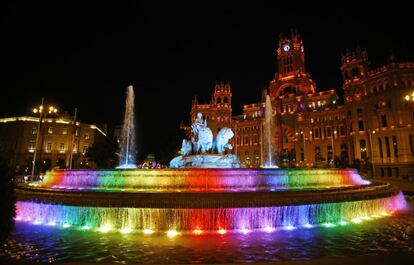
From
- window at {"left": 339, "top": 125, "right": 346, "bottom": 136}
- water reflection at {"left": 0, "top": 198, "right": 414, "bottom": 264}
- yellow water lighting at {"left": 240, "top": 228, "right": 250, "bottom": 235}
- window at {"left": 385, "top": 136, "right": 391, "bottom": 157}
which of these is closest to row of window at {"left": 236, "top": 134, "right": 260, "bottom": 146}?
window at {"left": 339, "top": 125, "right": 346, "bottom": 136}

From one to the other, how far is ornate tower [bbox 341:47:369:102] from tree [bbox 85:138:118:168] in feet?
192

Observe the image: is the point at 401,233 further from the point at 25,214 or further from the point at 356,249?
the point at 25,214

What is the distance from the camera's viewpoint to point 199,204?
11242 millimetres

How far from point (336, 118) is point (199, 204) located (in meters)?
78.7

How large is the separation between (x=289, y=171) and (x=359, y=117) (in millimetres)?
59655

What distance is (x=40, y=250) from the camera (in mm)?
8492

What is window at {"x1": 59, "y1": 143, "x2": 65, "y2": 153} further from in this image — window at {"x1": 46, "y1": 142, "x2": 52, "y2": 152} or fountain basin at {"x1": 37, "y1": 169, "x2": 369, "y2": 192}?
fountain basin at {"x1": 37, "y1": 169, "x2": 369, "y2": 192}

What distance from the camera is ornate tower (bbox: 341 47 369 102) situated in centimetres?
6831

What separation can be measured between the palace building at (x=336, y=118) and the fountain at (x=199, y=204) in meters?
23.2

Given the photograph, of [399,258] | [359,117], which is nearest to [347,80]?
[359,117]

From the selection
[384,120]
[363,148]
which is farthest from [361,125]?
[384,120]

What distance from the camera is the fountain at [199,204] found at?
11305mm

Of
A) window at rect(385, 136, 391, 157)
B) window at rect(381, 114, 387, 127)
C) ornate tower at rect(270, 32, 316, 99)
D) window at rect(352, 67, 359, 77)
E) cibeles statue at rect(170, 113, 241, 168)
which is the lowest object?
cibeles statue at rect(170, 113, 241, 168)

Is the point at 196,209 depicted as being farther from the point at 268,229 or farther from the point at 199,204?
the point at 268,229
